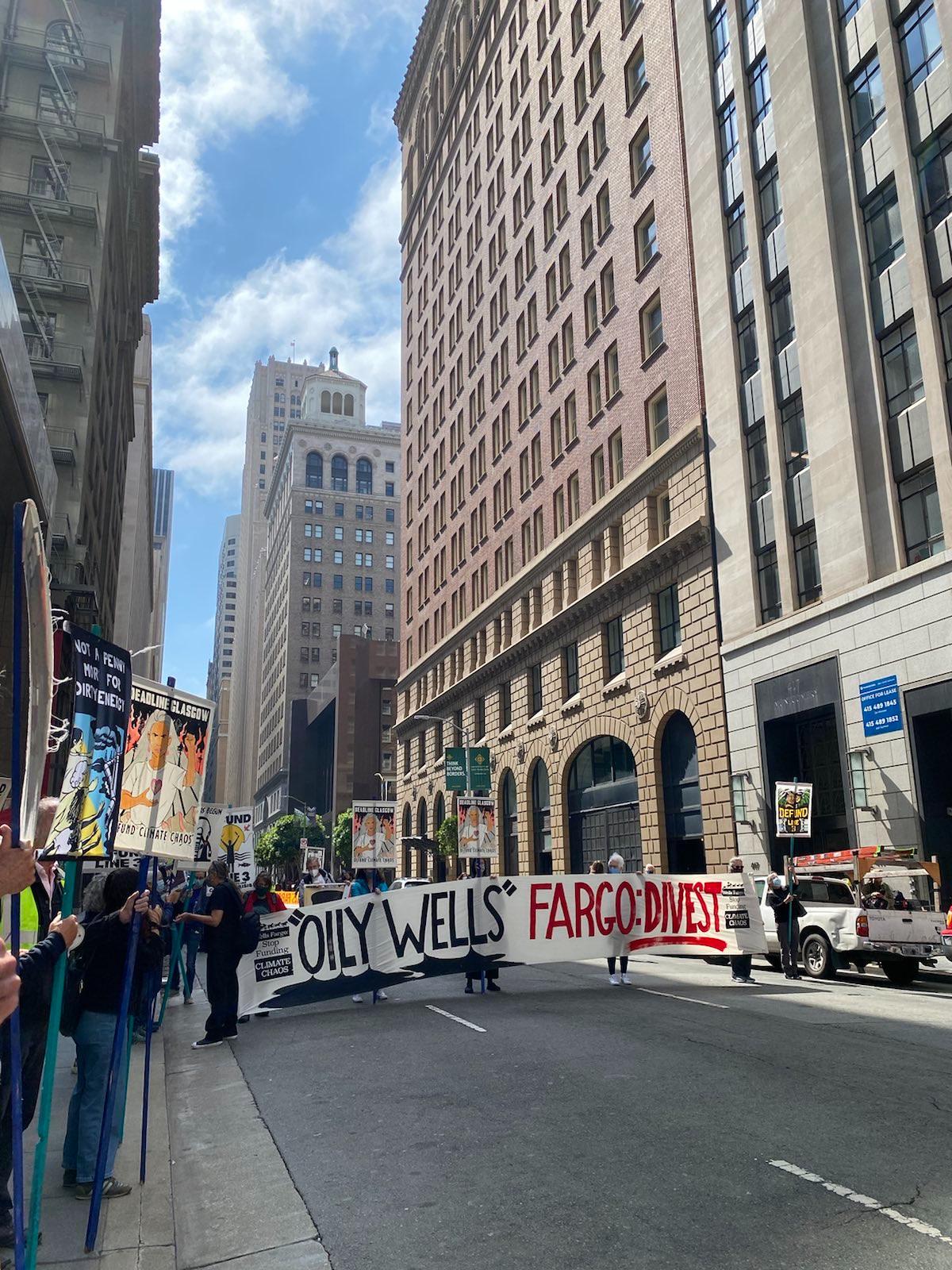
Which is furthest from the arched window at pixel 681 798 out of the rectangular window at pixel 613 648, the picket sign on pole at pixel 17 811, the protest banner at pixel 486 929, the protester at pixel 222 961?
the picket sign on pole at pixel 17 811

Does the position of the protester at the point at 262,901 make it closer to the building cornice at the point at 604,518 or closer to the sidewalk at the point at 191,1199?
the sidewalk at the point at 191,1199

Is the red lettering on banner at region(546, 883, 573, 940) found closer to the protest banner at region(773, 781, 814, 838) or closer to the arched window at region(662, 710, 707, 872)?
the protest banner at region(773, 781, 814, 838)

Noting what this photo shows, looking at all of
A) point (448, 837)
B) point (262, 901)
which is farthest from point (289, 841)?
point (262, 901)

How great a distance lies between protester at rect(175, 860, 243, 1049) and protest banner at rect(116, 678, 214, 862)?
180 inches

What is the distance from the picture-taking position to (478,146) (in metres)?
58.7

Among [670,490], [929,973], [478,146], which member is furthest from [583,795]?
[478,146]

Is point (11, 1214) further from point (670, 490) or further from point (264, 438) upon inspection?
point (264, 438)

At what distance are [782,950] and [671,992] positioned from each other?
3622mm

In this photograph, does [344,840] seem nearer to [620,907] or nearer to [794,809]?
[794,809]

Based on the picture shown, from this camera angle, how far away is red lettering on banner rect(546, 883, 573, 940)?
51.1ft

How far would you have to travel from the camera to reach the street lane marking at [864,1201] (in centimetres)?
487

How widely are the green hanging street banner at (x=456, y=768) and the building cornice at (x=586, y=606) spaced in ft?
18.2

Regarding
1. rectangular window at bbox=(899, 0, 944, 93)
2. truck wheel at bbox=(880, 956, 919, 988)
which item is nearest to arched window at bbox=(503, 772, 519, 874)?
truck wheel at bbox=(880, 956, 919, 988)

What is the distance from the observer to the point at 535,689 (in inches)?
1741
